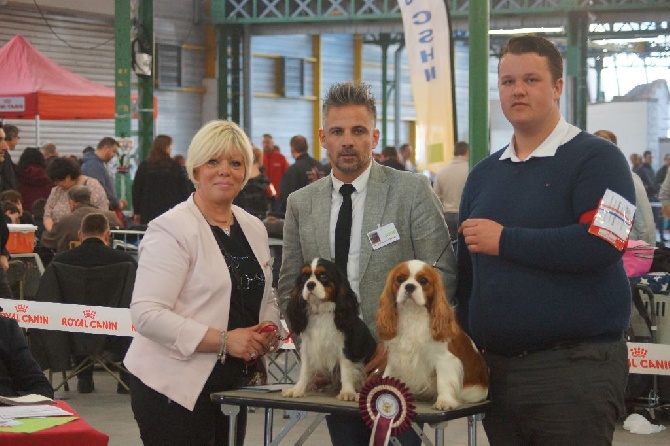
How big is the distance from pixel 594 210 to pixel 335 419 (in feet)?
3.74

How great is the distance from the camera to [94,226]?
777 centimetres

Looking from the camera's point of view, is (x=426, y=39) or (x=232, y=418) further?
(x=426, y=39)

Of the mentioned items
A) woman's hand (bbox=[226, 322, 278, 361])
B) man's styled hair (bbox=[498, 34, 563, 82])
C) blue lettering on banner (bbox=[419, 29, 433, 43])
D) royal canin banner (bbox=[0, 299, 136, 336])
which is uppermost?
blue lettering on banner (bbox=[419, 29, 433, 43])

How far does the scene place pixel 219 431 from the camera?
3.59 meters

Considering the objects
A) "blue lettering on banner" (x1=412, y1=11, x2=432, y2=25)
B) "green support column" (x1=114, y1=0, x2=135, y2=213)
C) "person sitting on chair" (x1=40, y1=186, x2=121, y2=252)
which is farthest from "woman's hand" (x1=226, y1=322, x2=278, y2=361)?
"green support column" (x1=114, y1=0, x2=135, y2=213)

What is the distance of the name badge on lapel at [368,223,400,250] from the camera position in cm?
351

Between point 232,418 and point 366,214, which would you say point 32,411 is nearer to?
point 232,418

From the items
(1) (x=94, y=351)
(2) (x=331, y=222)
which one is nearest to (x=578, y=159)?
(2) (x=331, y=222)

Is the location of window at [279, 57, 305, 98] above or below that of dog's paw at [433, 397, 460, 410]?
above

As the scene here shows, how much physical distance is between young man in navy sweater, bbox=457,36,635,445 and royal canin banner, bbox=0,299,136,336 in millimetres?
4567

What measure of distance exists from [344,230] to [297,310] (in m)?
0.32

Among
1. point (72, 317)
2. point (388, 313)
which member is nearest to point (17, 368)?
point (388, 313)

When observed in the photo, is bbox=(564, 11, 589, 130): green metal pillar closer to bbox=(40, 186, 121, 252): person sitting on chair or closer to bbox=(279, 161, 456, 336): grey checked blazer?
bbox=(40, 186, 121, 252): person sitting on chair

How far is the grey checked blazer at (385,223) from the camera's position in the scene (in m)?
3.49
